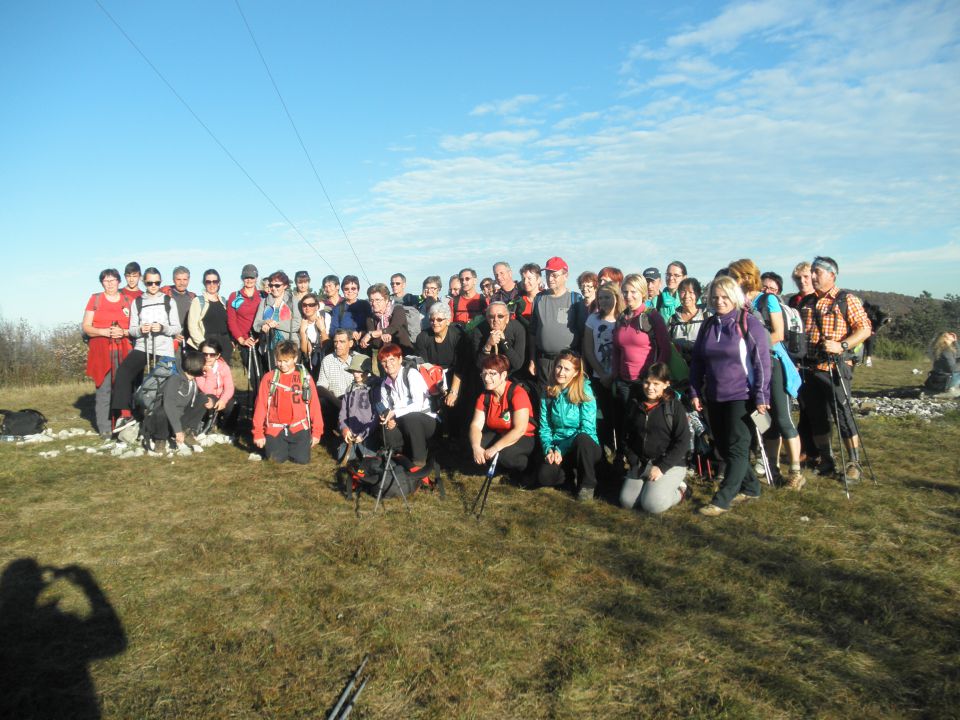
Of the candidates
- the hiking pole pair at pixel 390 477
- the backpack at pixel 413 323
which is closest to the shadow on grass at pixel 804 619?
the hiking pole pair at pixel 390 477

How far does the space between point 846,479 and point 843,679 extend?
309 cm

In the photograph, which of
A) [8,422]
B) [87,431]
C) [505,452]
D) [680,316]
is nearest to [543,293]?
[680,316]

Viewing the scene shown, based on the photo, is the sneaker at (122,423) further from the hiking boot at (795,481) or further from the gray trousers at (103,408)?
the hiking boot at (795,481)

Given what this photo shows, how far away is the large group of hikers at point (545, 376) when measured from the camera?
5.48 meters

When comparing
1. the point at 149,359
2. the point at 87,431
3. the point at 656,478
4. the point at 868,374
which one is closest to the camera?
the point at 656,478

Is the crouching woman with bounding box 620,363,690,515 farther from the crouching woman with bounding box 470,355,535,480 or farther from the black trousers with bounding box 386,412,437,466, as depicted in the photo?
the black trousers with bounding box 386,412,437,466

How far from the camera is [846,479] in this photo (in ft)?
18.8

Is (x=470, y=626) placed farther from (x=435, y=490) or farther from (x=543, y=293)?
(x=543, y=293)

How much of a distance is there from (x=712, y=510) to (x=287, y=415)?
4.41 m

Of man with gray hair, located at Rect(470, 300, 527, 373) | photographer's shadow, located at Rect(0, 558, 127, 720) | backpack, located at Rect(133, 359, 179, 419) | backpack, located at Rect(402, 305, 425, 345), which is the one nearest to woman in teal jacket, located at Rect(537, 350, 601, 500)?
man with gray hair, located at Rect(470, 300, 527, 373)

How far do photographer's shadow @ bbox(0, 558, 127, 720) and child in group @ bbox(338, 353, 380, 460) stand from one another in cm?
280

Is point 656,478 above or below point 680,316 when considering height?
below

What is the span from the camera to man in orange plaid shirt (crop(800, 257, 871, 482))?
5.86 metres

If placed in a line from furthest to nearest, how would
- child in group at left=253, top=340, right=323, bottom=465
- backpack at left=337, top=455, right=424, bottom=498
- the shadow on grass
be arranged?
1. child in group at left=253, top=340, right=323, bottom=465
2. backpack at left=337, top=455, right=424, bottom=498
3. the shadow on grass
